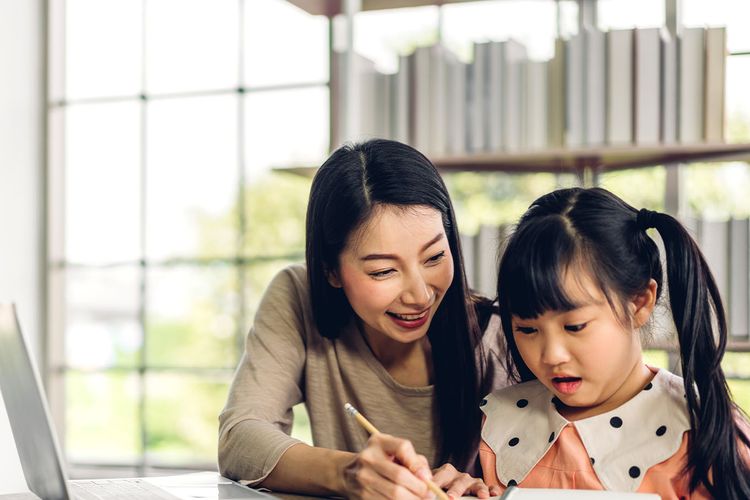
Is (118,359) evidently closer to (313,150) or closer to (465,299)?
(313,150)

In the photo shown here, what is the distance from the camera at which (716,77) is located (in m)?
2.29

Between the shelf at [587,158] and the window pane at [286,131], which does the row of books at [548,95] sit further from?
the window pane at [286,131]

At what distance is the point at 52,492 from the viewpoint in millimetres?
1115

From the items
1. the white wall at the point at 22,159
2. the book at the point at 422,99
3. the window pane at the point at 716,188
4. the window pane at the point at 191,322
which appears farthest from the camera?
the window pane at the point at 191,322

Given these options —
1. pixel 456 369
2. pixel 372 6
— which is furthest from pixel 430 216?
pixel 372 6

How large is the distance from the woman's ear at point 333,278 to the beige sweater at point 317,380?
0.30 ft

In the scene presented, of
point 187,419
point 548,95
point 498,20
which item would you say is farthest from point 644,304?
point 187,419

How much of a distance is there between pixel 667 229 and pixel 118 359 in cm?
775

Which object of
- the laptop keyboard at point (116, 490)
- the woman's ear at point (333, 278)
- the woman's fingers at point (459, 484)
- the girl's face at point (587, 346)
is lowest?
the laptop keyboard at point (116, 490)

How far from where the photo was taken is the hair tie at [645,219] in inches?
52.3

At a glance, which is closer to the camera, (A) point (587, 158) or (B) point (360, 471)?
(B) point (360, 471)

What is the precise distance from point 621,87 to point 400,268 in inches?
45.9

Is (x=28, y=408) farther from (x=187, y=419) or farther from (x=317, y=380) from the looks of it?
(x=187, y=419)

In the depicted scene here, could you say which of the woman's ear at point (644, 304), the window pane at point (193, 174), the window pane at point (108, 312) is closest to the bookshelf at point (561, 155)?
the woman's ear at point (644, 304)
